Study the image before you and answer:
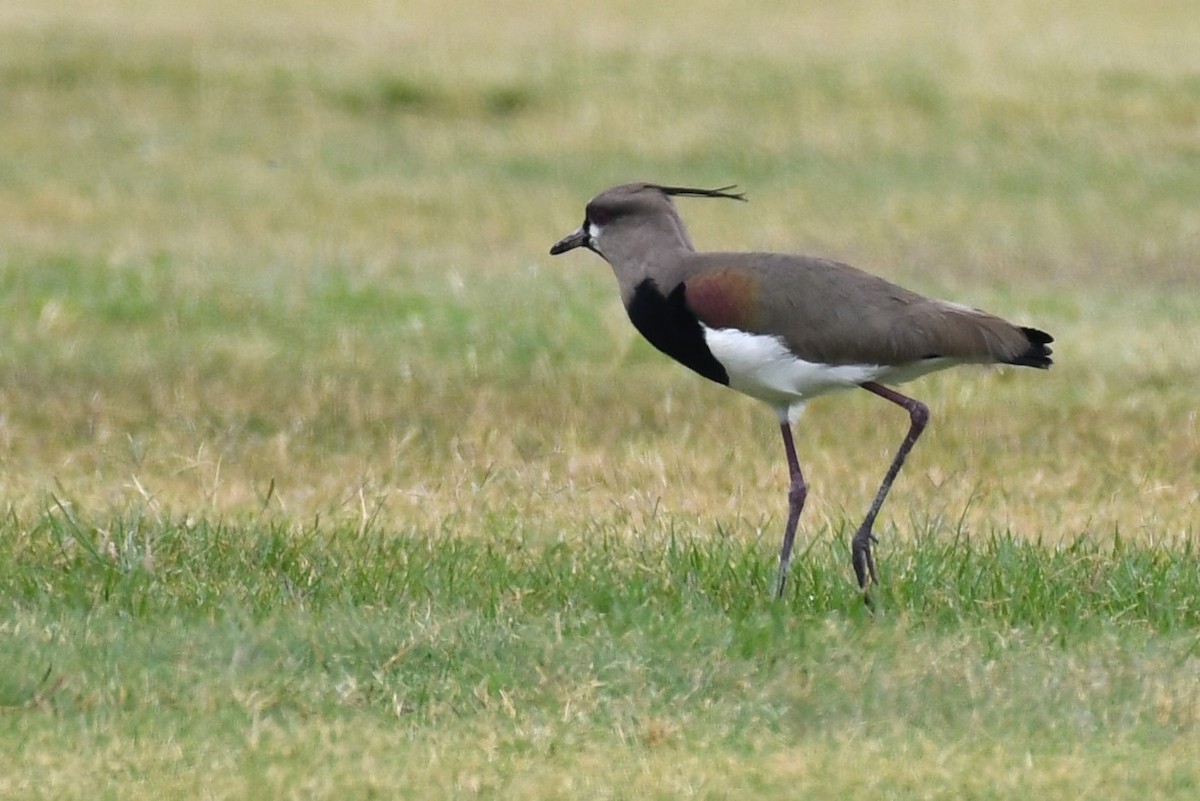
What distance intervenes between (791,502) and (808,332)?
2.19 feet

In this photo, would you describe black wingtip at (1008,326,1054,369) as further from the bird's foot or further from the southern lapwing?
the bird's foot

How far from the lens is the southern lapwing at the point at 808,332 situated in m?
6.76

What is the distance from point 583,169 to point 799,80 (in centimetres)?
342

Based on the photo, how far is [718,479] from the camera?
9.07m

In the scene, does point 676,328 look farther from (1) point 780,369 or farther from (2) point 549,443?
(2) point 549,443

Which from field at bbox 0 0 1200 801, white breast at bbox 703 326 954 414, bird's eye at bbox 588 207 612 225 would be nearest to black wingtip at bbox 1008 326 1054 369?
white breast at bbox 703 326 954 414

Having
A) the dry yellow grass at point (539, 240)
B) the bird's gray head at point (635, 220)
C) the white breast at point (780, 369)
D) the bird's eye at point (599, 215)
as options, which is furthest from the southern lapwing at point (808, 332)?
the dry yellow grass at point (539, 240)

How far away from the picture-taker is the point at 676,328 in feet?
22.6

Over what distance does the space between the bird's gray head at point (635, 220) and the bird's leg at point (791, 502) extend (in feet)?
2.48

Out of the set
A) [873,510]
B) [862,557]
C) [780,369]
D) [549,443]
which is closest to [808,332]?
[780,369]

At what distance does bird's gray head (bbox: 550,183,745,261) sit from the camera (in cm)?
723

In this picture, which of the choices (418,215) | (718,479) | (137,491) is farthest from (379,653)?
(418,215)

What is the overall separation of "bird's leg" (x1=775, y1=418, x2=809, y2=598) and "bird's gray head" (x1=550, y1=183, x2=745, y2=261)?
29.7 inches

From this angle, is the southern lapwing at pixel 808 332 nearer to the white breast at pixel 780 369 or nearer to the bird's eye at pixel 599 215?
the white breast at pixel 780 369
